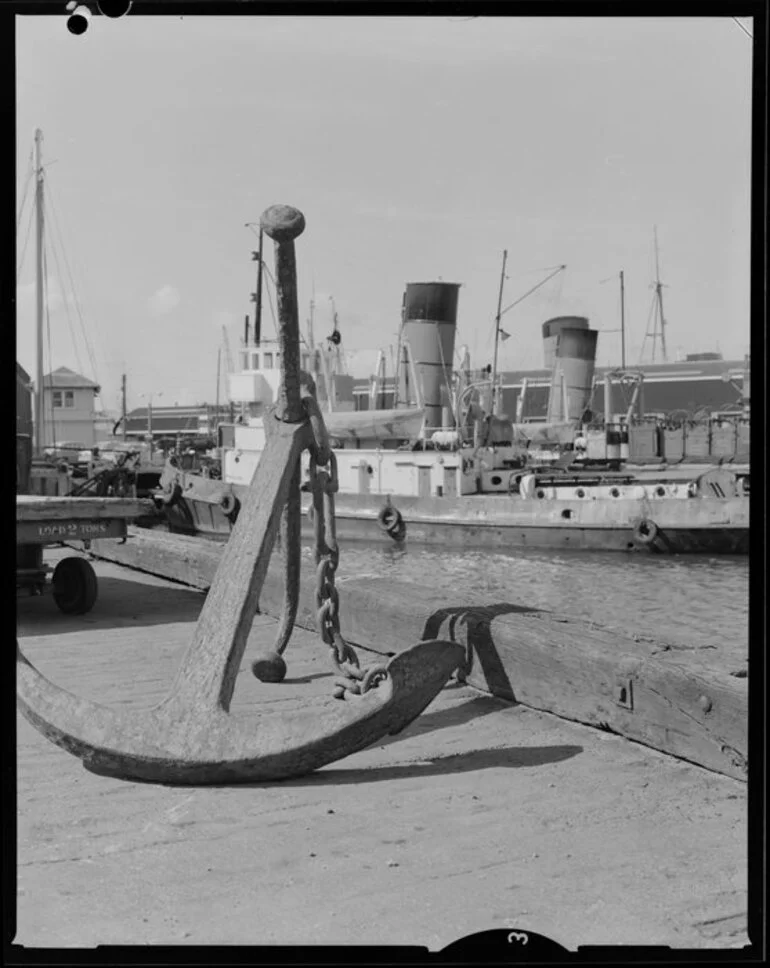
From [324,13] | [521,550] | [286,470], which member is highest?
[324,13]

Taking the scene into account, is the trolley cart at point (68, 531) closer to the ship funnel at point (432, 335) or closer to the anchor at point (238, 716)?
the anchor at point (238, 716)

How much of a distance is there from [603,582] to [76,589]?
12271 millimetres

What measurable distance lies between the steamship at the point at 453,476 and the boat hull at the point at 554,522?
0.02 m

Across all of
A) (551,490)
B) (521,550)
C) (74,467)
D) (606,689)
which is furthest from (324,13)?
(74,467)

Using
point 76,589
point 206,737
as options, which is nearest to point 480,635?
point 206,737

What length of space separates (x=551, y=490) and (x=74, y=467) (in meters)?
11.7

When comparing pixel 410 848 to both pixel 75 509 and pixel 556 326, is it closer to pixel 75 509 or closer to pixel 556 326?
pixel 75 509

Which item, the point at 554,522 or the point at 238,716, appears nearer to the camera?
the point at 238,716

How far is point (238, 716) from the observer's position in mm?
3285

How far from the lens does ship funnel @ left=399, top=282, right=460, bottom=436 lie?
27625 mm

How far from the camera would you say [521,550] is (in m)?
22.0

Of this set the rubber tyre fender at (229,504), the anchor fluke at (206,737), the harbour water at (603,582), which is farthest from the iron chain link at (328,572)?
the rubber tyre fender at (229,504)
